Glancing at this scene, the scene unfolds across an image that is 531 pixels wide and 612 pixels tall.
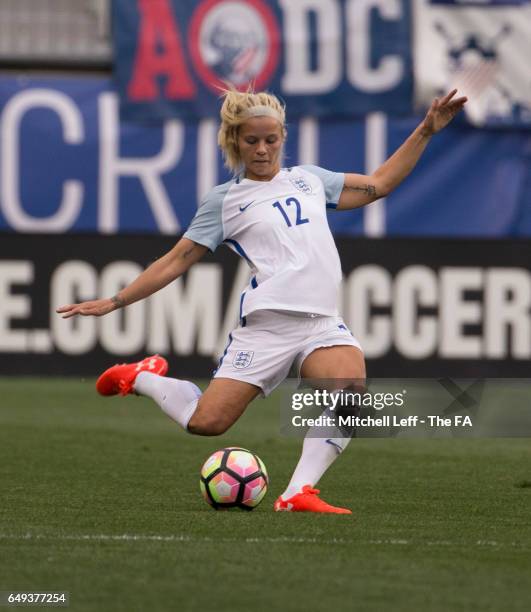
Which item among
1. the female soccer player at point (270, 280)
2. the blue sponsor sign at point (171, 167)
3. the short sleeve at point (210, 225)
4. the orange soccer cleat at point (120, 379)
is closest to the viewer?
the female soccer player at point (270, 280)

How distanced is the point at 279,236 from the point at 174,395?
938 mm

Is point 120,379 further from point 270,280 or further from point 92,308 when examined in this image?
point 270,280

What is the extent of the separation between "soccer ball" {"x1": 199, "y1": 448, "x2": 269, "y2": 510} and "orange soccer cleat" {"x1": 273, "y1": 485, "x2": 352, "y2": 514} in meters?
0.12

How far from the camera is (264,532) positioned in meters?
6.54

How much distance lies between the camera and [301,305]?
7340mm

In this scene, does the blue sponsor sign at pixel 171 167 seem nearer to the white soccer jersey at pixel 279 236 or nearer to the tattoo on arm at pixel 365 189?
the tattoo on arm at pixel 365 189

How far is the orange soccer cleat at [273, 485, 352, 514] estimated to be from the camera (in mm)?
7250

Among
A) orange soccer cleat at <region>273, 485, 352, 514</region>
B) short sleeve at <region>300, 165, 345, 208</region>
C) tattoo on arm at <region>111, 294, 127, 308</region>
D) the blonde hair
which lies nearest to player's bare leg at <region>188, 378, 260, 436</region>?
orange soccer cleat at <region>273, 485, 352, 514</region>

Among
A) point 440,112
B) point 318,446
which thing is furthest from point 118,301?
point 440,112

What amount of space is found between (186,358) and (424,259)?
2780mm

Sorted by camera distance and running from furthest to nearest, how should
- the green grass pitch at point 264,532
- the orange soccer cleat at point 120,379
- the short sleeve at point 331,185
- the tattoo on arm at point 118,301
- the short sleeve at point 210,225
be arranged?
1. the orange soccer cleat at point 120,379
2. the short sleeve at point 331,185
3. the short sleeve at point 210,225
4. the tattoo on arm at point 118,301
5. the green grass pitch at point 264,532

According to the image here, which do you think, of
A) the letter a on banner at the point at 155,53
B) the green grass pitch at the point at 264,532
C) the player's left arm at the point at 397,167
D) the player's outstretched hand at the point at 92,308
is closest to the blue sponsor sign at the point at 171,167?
the letter a on banner at the point at 155,53

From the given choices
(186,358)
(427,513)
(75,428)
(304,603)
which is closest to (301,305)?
(427,513)

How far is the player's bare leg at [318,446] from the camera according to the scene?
724cm
